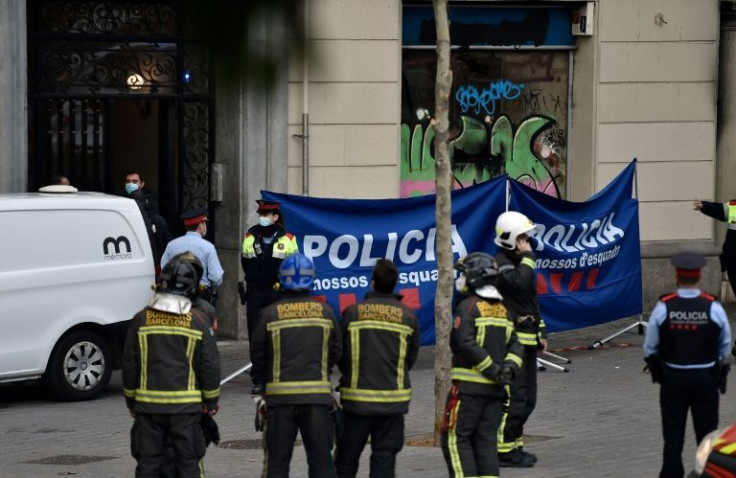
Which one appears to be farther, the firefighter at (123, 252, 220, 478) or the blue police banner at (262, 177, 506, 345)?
the blue police banner at (262, 177, 506, 345)

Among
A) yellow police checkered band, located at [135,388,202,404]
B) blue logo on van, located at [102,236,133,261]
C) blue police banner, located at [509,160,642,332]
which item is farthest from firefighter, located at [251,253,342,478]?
blue police banner, located at [509,160,642,332]

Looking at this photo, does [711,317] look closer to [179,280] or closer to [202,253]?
[179,280]

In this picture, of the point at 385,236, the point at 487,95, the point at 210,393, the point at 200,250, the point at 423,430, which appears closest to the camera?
the point at 210,393

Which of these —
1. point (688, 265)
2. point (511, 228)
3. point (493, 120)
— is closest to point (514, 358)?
point (688, 265)

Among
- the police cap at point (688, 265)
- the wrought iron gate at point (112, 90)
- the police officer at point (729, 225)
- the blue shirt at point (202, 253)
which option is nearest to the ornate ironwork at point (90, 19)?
the wrought iron gate at point (112, 90)

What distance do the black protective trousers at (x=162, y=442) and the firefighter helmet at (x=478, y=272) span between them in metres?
1.67

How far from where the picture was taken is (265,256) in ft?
39.9

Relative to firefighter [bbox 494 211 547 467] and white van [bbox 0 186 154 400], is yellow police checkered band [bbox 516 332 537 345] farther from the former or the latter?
white van [bbox 0 186 154 400]

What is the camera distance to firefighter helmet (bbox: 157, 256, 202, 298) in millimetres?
7293

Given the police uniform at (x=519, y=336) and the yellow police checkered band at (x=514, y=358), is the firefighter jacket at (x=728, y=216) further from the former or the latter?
the yellow police checkered band at (x=514, y=358)

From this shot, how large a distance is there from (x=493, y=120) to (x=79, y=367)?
6.66 metres

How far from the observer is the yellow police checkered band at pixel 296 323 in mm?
7273

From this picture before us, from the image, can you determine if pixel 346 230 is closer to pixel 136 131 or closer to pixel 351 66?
pixel 136 131

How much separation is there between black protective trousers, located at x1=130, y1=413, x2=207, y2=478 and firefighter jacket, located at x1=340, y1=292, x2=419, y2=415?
33.4 inches
